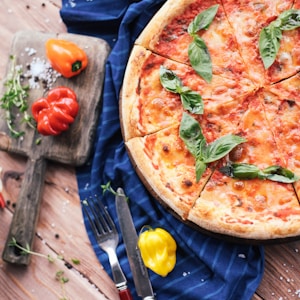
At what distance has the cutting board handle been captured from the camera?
4.04m

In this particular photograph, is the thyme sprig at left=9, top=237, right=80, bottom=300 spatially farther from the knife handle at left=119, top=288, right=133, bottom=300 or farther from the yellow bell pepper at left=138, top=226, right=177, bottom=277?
the yellow bell pepper at left=138, top=226, right=177, bottom=277

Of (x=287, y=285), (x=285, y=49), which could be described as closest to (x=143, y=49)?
(x=285, y=49)

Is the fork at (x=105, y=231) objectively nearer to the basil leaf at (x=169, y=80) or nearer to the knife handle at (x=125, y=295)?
the knife handle at (x=125, y=295)

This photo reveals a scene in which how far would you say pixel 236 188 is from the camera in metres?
3.55

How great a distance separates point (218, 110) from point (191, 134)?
0.73 ft

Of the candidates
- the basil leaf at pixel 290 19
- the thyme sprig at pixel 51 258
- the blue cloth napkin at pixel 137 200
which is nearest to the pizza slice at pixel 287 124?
the basil leaf at pixel 290 19

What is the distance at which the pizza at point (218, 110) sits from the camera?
352 cm

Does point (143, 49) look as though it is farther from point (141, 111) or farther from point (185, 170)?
point (185, 170)

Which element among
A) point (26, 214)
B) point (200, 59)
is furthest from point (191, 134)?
point (26, 214)

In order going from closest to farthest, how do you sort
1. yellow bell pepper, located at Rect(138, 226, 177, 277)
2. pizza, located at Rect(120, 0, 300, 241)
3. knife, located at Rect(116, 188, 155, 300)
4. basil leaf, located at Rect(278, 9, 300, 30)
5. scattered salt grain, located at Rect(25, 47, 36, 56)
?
1. pizza, located at Rect(120, 0, 300, 241)
2. basil leaf, located at Rect(278, 9, 300, 30)
3. yellow bell pepper, located at Rect(138, 226, 177, 277)
4. knife, located at Rect(116, 188, 155, 300)
5. scattered salt grain, located at Rect(25, 47, 36, 56)

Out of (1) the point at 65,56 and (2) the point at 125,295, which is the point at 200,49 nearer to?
(1) the point at 65,56

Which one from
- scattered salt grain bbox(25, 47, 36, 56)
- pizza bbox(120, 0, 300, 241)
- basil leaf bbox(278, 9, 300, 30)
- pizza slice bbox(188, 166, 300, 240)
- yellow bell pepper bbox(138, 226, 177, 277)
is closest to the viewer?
pizza slice bbox(188, 166, 300, 240)

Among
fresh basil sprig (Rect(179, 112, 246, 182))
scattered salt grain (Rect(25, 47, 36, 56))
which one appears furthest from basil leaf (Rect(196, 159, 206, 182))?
scattered salt grain (Rect(25, 47, 36, 56))

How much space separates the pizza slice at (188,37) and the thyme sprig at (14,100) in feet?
2.93
